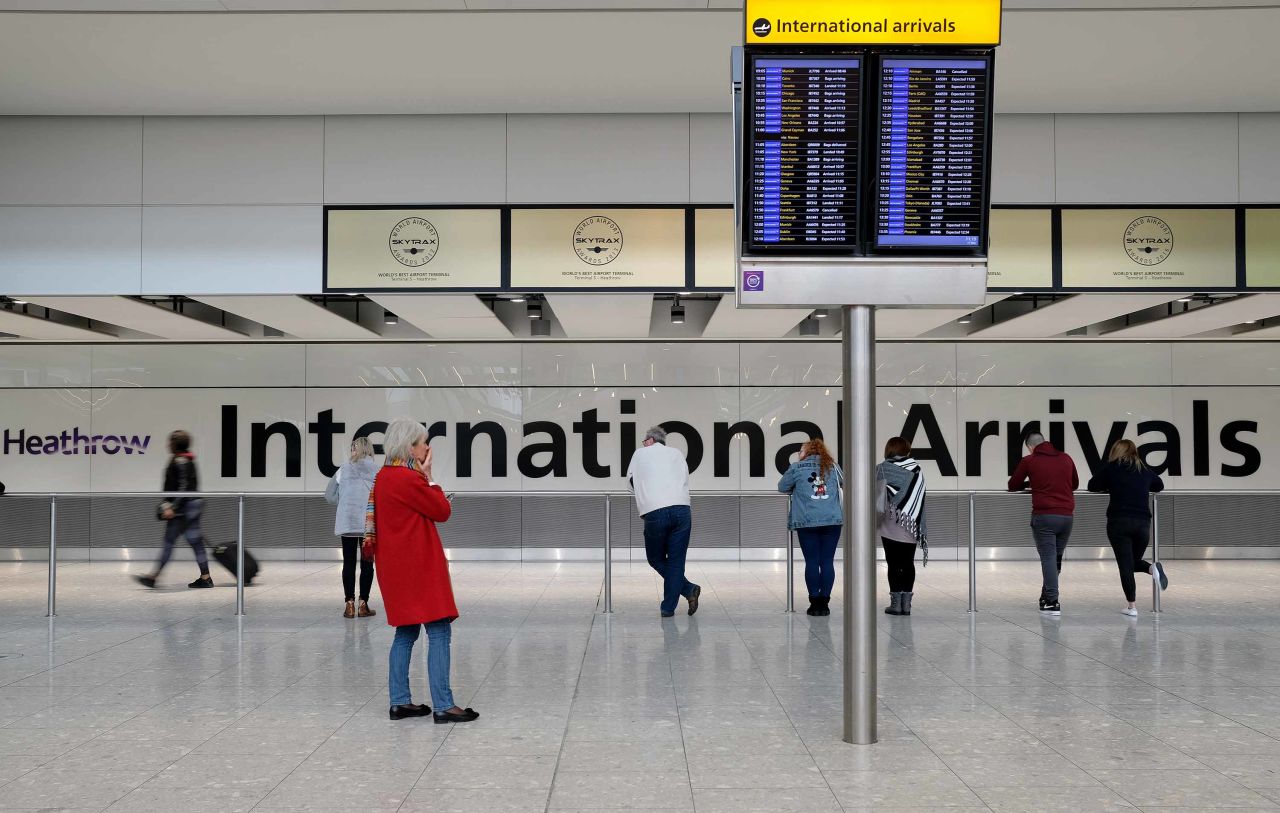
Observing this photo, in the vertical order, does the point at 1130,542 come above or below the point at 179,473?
below

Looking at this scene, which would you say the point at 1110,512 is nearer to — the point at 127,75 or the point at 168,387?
the point at 127,75

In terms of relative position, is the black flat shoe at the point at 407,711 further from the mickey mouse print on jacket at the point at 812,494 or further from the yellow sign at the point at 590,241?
the mickey mouse print on jacket at the point at 812,494

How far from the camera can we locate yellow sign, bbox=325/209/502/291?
28.6ft

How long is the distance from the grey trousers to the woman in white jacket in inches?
226

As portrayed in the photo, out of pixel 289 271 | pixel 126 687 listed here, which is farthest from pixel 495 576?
pixel 126 687

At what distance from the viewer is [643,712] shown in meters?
5.69

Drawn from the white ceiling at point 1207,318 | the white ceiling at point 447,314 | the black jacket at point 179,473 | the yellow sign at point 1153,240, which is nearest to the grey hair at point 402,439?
the white ceiling at point 447,314

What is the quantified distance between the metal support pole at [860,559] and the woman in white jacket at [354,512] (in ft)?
17.3

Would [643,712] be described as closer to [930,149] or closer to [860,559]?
[860,559]

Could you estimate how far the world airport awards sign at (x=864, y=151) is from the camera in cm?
491

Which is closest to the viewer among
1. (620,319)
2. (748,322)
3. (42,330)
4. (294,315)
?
(294,315)

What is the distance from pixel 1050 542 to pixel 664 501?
343 cm

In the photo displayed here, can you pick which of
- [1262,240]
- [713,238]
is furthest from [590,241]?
[1262,240]

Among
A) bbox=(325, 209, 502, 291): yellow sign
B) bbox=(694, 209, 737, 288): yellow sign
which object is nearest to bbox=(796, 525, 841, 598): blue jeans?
A: bbox=(694, 209, 737, 288): yellow sign
